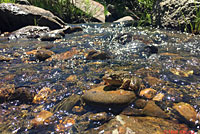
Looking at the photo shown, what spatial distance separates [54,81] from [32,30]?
4.56 meters

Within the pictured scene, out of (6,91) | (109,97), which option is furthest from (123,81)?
(6,91)

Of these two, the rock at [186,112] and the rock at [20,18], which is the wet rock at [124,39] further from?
the rock at [20,18]

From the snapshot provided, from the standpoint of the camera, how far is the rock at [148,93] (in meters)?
2.03

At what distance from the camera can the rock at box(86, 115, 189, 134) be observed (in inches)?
56.6

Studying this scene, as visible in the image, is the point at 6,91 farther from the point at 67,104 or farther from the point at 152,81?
the point at 152,81

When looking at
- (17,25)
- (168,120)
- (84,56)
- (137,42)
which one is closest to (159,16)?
(137,42)

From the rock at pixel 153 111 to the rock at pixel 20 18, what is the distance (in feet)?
20.0

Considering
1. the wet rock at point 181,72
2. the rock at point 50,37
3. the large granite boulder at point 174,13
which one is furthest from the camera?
the rock at point 50,37

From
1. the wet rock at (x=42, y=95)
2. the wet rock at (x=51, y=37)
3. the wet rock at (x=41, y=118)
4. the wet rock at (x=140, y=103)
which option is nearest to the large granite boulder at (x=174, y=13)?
the wet rock at (x=51, y=37)

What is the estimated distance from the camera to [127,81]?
1993 millimetres

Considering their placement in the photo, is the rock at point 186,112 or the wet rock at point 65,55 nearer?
the rock at point 186,112

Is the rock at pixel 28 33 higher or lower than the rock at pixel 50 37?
higher

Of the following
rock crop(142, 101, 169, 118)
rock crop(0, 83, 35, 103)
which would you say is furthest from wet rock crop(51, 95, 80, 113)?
rock crop(142, 101, 169, 118)

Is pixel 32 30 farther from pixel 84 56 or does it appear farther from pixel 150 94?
pixel 150 94
